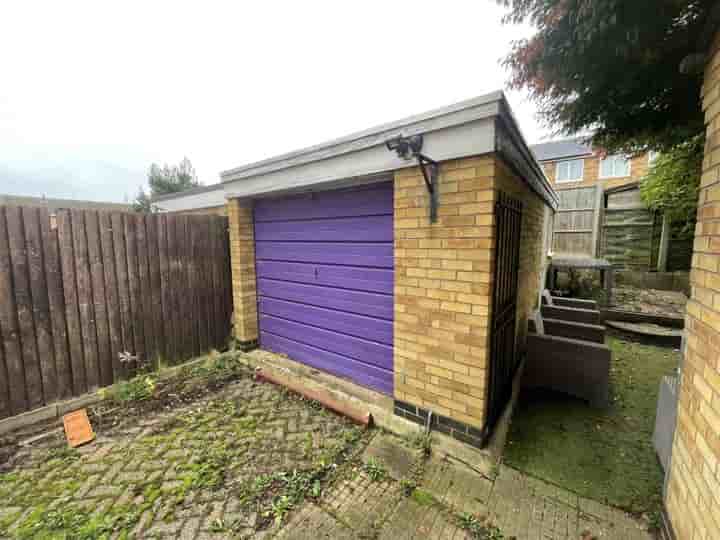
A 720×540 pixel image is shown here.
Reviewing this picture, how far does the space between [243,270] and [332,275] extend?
63.3 inches

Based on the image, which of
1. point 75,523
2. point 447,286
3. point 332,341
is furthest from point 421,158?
point 75,523

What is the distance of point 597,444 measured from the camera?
2.53 metres

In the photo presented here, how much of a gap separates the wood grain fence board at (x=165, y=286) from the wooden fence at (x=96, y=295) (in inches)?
0.4

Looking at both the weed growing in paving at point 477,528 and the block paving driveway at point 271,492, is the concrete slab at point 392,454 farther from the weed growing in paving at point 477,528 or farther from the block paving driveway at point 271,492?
the weed growing in paving at point 477,528

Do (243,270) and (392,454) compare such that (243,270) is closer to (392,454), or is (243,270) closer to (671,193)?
(392,454)

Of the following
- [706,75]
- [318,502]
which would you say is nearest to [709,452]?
[706,75]

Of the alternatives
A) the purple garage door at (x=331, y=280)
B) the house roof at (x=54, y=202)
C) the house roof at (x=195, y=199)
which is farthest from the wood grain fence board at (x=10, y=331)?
the house roof at (x=54, y=202)

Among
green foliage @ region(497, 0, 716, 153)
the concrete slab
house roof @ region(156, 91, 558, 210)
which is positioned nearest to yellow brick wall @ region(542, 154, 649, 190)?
green foliage @ region(497, 0, 716, 153)

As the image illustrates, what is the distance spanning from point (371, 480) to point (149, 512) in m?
1.48

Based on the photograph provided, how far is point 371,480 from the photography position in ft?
6.84

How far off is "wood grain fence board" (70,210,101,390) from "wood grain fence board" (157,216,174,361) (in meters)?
0.68

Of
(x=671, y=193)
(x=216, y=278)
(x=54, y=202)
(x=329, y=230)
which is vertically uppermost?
(x=54, y=202)

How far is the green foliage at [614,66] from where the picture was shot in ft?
6.85

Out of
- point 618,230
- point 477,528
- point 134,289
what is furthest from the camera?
point 618,230
